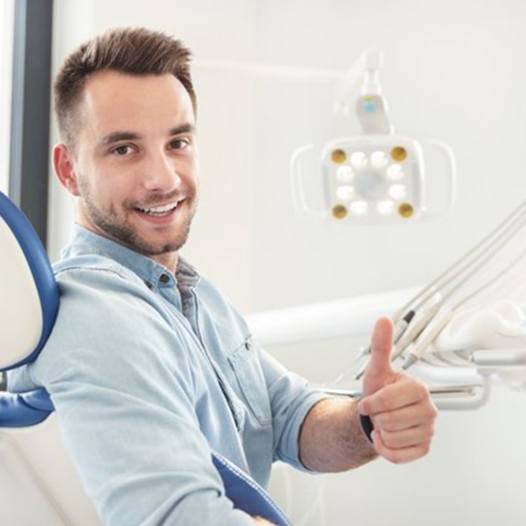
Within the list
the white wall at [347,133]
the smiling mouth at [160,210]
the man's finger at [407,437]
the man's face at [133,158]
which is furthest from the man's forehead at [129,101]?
the white wall at [347,133]

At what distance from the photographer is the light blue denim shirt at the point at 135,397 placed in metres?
0.89

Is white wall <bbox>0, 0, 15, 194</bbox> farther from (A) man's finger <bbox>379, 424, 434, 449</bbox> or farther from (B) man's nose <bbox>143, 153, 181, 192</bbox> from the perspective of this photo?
(A) man's finger <bbox>379, 424, 434, 449</bbox>

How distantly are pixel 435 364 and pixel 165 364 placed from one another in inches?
21.8

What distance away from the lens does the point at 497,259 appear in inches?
62.1

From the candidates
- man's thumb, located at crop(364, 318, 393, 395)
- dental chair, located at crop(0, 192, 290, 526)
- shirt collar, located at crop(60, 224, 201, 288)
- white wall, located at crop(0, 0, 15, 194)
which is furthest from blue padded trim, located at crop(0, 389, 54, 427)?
white wall, located at crop(0, 0, 15, 194)

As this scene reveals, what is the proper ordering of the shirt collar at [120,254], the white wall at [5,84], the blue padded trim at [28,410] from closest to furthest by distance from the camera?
the blue padded trim at [28,410], the shirt collar at [120,254], the white wall at [5,84]

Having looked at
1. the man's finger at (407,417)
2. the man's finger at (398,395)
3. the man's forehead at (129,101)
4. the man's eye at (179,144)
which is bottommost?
the man's finger at (407,417)

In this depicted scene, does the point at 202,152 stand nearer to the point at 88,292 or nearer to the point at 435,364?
the point at 435,364

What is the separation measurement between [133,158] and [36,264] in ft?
1.08

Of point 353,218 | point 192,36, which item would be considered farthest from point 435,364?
point 192,36

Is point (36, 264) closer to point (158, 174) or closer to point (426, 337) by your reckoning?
point (158, 174)

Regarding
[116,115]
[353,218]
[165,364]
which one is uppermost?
[116,115]

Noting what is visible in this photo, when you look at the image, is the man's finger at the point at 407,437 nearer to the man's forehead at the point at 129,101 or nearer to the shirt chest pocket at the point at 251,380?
the shirt chest pocket at the point at 251,380

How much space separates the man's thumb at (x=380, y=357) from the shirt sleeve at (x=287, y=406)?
251mm
